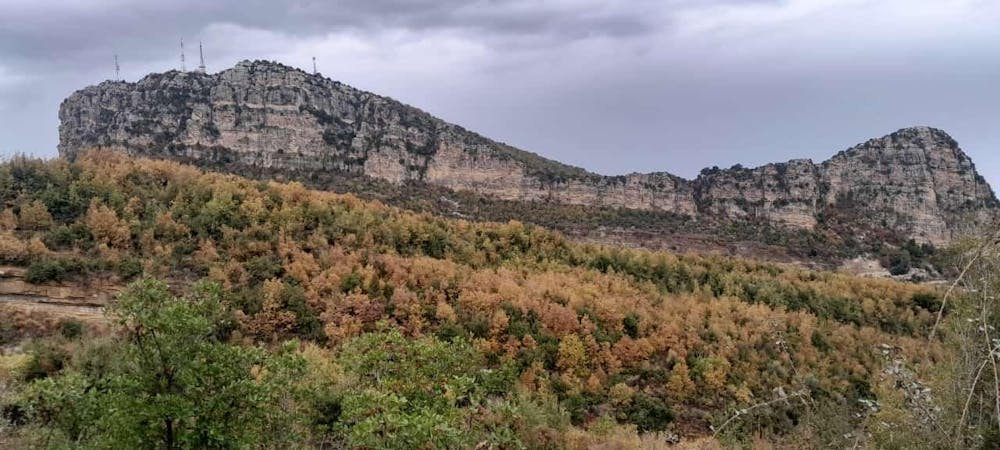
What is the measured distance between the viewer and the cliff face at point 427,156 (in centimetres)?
6550

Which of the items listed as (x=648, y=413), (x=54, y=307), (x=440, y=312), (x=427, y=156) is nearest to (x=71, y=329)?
(x=54, y=307)

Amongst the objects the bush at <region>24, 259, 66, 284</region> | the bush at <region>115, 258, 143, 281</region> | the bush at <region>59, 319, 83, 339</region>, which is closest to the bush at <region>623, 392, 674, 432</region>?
the bush at <region>59, 319, 83, 339</region>

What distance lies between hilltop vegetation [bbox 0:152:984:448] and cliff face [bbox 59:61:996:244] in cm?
3862

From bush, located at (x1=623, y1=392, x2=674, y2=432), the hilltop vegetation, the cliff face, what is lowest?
bush, located at (x1=623, y1=392, x2=674, y2=432)

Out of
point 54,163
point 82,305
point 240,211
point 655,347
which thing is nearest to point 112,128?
point 54,163

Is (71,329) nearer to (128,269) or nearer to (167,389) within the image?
(128,269)

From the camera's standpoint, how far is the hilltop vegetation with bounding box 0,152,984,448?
9.74 m

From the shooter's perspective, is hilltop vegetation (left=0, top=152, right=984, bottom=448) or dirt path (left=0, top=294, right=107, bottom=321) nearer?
hilltop vegetation (left=0, top=152, right=984, bottom=448)

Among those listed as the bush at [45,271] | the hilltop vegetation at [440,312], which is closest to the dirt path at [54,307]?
the bush at [45,271]

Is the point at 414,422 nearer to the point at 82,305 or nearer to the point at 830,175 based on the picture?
the point at 82,305

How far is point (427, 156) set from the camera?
69.6 meters

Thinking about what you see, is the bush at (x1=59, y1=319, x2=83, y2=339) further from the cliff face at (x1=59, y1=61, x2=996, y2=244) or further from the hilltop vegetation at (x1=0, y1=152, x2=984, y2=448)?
the cliff face at (x1=59, y1=61, x2=996, y2=244)

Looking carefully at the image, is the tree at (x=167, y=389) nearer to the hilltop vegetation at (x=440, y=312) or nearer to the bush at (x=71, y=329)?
the hilltop vegetation at (x=440, y=312)

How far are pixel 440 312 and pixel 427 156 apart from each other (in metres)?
51.4
